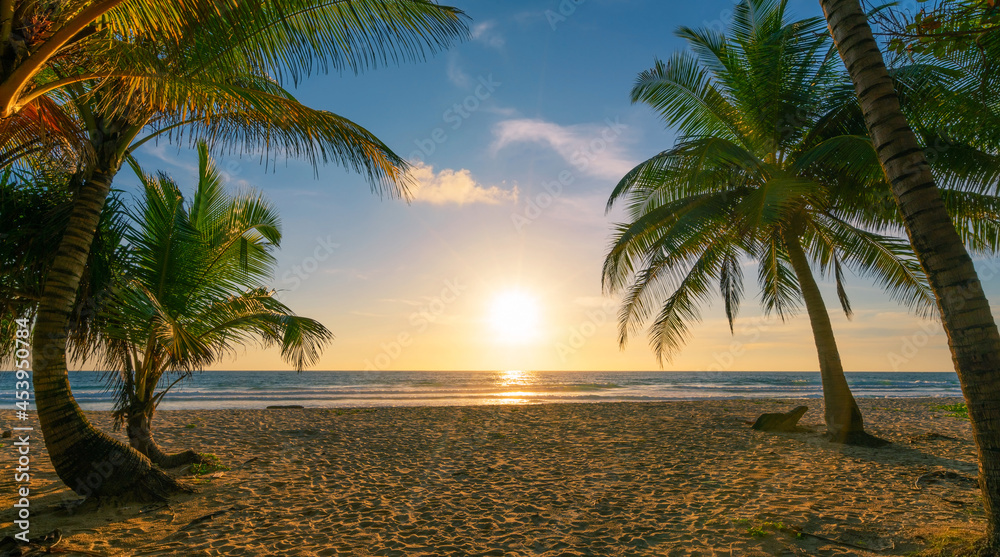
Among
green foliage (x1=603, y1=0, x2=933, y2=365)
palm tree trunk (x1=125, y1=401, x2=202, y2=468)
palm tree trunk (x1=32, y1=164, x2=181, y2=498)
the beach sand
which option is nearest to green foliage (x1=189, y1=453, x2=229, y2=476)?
the beach sand

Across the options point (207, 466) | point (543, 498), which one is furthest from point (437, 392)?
point (543, 498)

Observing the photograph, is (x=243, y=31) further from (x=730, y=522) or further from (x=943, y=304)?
(x=730, y=522)

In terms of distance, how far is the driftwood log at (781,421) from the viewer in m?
10.1

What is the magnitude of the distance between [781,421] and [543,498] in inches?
276

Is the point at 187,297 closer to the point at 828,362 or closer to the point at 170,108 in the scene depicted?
the point at 170,108

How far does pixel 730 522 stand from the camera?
15.5 feet

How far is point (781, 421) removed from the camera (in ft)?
33.5

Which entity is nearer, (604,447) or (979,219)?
(979,219)

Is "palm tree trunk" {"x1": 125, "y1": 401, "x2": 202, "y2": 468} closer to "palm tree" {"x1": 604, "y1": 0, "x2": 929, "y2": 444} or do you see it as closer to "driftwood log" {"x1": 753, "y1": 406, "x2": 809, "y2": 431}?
"palm tree" {"x1": 604, "y1": 0, "x2": 929, "y2": 444}

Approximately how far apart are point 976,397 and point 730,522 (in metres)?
2.46

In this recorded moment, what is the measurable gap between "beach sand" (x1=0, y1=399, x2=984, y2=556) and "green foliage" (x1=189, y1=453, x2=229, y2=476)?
0.72 ft

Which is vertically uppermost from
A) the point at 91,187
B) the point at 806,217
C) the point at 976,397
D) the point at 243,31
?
the point at 243,31

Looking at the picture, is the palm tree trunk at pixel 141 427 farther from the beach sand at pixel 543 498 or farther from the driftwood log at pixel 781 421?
the driftwood log at pixel 781 421

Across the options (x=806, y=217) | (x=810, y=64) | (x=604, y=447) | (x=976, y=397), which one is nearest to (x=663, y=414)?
(x=604, y=447)
